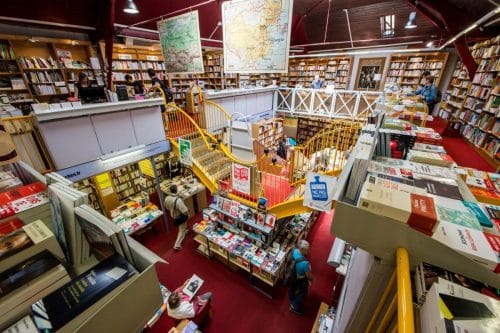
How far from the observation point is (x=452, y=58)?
871cm

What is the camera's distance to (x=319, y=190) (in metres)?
2.86

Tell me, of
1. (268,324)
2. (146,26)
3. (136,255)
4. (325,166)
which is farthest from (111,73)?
(268,324)

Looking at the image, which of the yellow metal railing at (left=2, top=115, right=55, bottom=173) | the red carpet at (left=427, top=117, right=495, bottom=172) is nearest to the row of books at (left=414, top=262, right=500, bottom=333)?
the red carpet at (left=427, top=117, right=495, bottom=172)

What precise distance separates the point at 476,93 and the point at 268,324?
8.02m

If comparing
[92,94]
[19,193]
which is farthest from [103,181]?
[19,193]

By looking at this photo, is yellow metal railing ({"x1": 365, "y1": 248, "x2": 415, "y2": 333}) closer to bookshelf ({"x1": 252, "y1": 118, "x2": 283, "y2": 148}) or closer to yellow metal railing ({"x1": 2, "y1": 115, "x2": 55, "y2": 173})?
yellow metal railing ({"x1": 2, "y1": 115, "x2": 55, "y2": 173})

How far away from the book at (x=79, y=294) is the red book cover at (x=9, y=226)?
2.15 feet

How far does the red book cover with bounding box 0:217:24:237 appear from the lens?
122 centimetres

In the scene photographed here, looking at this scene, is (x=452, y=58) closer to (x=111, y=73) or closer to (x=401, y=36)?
(x=401, y=36)

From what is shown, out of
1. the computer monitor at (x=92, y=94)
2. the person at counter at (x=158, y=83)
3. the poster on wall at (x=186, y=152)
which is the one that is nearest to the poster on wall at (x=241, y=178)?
the poster on wall at (x=186, y=152)

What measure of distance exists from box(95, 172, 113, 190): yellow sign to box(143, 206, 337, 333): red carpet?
1950mm

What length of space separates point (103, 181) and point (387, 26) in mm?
12699

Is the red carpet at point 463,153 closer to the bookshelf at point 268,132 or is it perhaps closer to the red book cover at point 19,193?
the bookshelf at point 268,132

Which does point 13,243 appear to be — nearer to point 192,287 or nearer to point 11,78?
point 192,287
